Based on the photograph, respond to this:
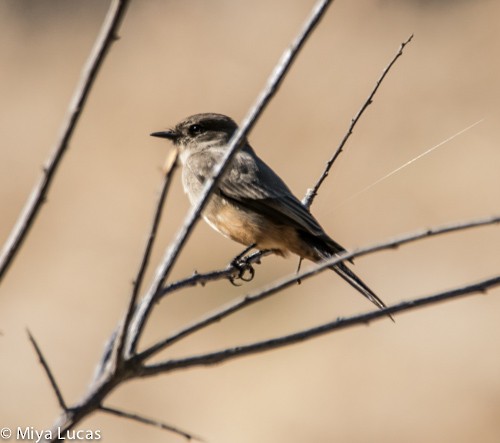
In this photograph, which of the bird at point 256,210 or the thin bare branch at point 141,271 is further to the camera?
the bird at point 256,210

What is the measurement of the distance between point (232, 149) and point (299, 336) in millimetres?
480

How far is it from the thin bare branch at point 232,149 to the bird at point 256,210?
8.44 ft

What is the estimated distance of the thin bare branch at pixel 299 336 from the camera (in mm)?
2236

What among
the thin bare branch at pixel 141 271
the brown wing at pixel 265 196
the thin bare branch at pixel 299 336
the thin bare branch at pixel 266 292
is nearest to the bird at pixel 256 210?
the brown wing at pixel 265 196

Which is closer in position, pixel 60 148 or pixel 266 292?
pixel 60 148

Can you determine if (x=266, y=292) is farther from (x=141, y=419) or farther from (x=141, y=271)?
(x=141, y=419)

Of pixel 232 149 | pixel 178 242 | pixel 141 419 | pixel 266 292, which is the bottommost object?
pixel 141 419

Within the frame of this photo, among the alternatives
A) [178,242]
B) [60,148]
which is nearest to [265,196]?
[178,242]

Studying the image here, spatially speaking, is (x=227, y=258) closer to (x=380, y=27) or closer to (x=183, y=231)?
(x=380, y=27)

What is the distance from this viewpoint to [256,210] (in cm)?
580

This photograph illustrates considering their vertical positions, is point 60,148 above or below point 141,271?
above

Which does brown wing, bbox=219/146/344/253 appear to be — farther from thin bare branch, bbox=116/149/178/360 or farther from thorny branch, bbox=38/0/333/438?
thin bare branch, bbox=116/149/178/360

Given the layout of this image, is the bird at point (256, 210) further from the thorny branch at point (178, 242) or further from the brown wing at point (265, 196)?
the thorny branch at point (178, 242)

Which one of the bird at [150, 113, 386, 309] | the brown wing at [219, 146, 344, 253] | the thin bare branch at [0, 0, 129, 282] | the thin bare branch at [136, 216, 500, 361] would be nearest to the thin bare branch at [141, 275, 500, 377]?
the thin bare branch at [136, 216, 500, 361]
